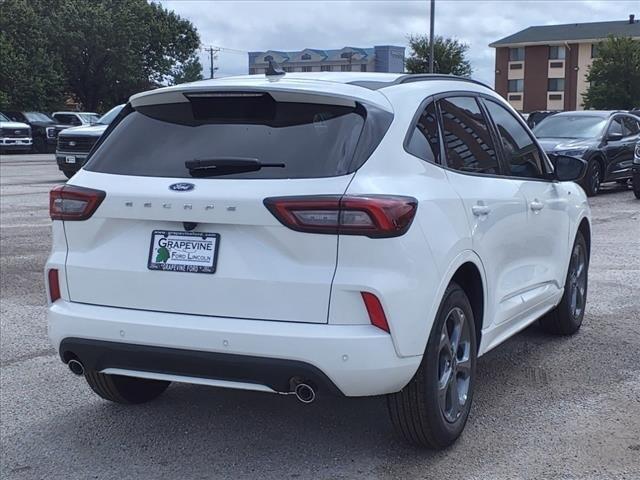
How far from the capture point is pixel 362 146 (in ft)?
12.3

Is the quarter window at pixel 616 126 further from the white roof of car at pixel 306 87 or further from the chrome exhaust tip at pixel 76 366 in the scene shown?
the chrome exhaust tip at pixel 76 366

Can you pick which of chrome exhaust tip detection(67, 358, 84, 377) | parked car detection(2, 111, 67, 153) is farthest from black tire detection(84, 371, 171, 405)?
parked car detection(2, 111, 67, 153)

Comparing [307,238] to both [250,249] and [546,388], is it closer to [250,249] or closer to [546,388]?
[250,249]

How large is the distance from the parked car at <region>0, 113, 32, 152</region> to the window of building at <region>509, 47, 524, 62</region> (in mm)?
59352

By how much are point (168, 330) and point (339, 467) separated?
1057mm

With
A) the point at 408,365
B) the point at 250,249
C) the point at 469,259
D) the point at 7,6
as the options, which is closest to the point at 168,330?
the point at 250,249

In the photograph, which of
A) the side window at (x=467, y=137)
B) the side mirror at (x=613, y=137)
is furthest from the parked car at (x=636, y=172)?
the side window at (x=467, y=137)

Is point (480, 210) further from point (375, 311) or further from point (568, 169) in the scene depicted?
point (568, 169)

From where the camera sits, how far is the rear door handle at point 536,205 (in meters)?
5.21

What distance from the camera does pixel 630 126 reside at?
18375 millimetres

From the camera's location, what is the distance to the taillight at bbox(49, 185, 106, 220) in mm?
3969

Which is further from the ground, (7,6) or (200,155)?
(7,6)

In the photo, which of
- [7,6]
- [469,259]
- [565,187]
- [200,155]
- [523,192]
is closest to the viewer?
[200,155]

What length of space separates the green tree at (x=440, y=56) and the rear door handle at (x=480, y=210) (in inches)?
1566
